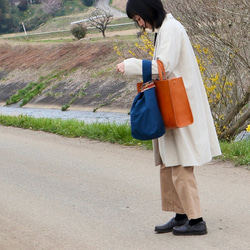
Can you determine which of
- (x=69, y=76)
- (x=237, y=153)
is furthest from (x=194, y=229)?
(x=69, y=76)

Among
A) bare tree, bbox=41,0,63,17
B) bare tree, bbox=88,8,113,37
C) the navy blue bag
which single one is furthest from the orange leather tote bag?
bare tree, bbox=41,0,63,17

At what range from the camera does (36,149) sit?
9.50 m

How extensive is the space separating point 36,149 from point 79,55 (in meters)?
24.4

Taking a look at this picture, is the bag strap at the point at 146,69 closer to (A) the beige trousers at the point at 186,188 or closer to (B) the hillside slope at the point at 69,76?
(A) the beige trousers at the point at 186,188

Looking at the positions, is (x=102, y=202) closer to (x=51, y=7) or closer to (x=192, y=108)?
(x=192, y=108)

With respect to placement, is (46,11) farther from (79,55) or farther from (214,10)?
(214,10)

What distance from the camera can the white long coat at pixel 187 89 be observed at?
4.36 metres

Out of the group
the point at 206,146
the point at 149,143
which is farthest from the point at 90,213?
the point at 149,143

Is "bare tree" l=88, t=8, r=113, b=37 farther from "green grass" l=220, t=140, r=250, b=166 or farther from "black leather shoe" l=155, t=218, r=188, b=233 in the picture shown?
"black leather shoe" l=155, t=218, r=188, b=233

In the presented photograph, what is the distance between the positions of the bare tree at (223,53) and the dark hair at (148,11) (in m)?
4.55

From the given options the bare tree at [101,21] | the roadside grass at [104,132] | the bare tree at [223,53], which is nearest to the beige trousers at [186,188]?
the roadside grass at [104,132]

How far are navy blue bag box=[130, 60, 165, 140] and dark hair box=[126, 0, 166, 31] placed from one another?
315 millimetres

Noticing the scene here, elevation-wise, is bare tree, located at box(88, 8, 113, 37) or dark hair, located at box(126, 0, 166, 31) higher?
dark hair, located at box(126, 0, 166, 31)

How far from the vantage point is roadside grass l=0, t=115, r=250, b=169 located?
294 inches
